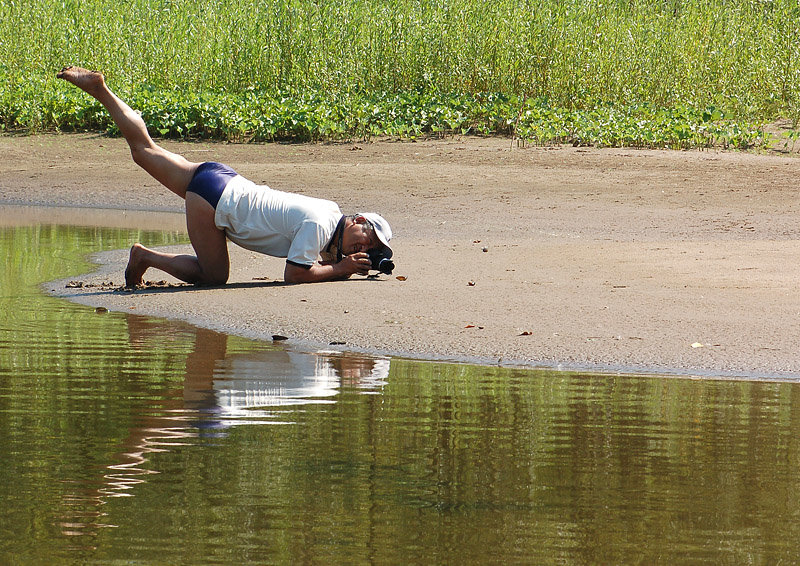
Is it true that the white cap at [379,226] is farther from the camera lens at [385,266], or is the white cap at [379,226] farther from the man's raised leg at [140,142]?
the man's raised leg at [140,142]

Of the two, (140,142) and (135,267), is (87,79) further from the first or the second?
(135,267)

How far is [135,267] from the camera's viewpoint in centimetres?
808

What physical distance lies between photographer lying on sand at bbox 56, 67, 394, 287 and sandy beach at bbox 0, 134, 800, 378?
0.17 m

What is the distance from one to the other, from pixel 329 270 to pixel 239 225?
25.0 inches

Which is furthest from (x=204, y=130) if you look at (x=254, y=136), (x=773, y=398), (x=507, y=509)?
(x=507, y=509)

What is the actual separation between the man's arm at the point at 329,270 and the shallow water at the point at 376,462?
1.83 m

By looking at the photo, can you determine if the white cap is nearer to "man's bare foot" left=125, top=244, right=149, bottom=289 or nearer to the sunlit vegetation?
"man's bare foot" left=125, top=244, right=149, bottom=289

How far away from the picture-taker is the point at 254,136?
→ 16828 millimetres

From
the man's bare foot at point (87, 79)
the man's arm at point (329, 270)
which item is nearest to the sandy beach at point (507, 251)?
the man's arm at point (329, 270)

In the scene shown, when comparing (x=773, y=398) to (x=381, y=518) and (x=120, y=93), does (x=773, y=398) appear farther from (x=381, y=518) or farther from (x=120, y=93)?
(x=120, y=93)

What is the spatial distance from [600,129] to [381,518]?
12.9 m

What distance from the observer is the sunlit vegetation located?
16.7 meters

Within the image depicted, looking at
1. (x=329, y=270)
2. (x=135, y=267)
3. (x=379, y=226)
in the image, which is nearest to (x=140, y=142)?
(x=135, y=267)

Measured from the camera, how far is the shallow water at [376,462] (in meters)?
3.10
